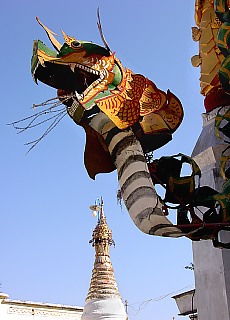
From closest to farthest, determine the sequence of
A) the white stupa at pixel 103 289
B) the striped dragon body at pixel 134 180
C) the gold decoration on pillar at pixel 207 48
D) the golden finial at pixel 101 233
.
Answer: the striped dragon body at pixel 134 180, the gold decoration on pillar at pixel 207 48, the white stupa at pixel 103 289, the golden finial at pixel 101 233

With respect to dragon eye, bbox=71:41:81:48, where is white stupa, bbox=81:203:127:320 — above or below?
above

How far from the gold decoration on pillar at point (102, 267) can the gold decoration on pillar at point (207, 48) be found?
39.2ft

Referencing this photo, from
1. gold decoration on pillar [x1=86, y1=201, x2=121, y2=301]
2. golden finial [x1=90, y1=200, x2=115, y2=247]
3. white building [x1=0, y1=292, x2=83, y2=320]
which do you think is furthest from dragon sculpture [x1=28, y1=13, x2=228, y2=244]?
white building [x1=0, y1=292, x2=83, y2=320]

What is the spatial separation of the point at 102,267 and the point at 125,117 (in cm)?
1348

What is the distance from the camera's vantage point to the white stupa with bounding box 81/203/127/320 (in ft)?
52.2

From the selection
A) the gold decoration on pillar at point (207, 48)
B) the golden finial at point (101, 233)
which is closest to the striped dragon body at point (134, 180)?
the gold decoration on pillar at point (207, 48)

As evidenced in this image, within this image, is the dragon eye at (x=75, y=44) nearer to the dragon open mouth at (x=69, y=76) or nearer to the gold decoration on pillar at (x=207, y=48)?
the dragon open mouth at (x=69, y=76)

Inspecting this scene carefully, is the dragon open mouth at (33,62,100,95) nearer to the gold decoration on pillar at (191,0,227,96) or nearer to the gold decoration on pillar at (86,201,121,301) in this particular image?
the gold decoration on pillar at (191,0,227,96)

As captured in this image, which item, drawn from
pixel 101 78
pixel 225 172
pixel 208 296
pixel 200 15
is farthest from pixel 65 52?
pixel 208 296

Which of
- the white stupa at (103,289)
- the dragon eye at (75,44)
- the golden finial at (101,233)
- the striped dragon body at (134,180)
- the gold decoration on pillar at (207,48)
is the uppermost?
the golden finial at (101,233)

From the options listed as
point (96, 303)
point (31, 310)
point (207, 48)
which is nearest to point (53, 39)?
point (207, 48)

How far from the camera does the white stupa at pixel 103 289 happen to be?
15922 mm

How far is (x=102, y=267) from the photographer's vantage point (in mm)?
17078

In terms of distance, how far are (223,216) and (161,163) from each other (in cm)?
59
